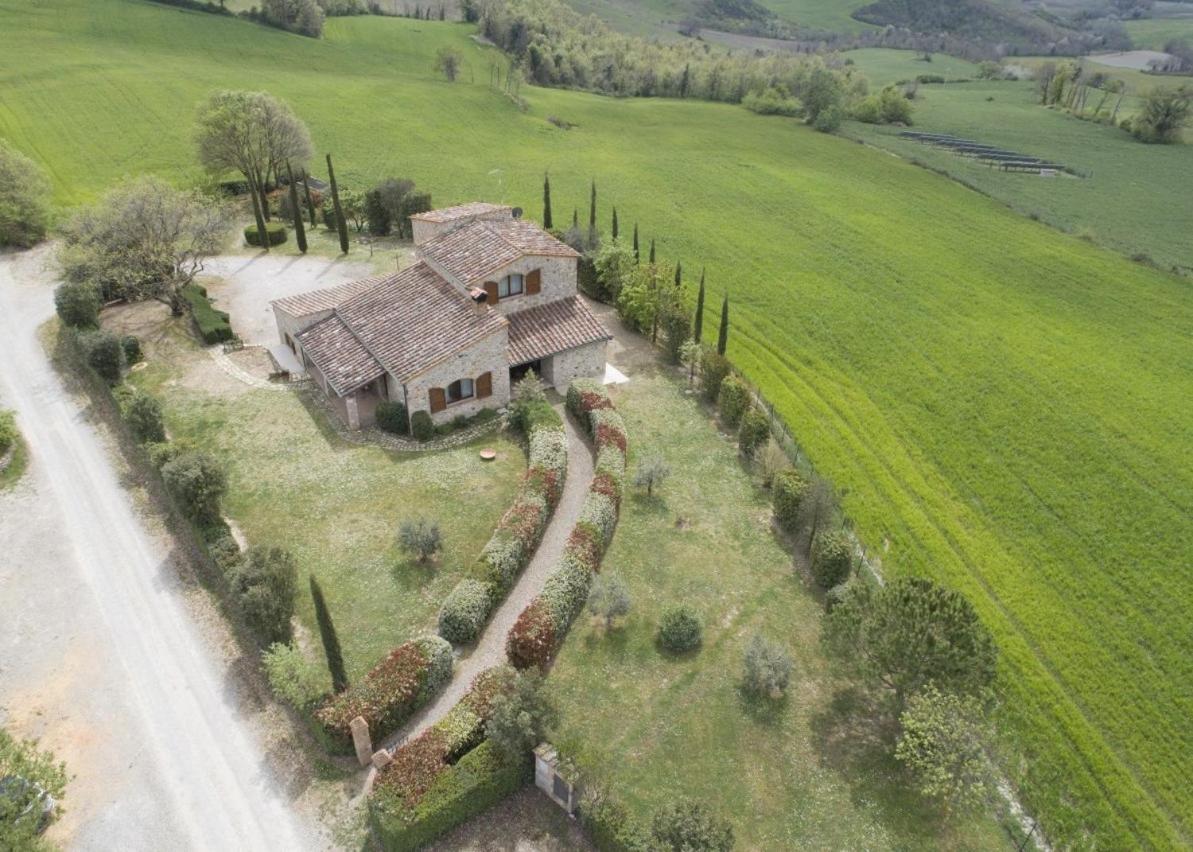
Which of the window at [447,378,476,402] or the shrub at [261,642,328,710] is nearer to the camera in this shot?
the shrub at [261,642,328,710]

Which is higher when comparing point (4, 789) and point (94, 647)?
point (4, 789)

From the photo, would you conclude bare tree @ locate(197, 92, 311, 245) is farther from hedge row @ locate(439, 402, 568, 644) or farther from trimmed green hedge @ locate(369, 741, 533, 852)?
trimmed green hedge @ locate(369, 741, 533, 852)

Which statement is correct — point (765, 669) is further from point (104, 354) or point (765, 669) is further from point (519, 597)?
point (104, 354)

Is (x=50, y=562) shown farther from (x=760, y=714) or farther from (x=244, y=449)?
(x=760, y=714)

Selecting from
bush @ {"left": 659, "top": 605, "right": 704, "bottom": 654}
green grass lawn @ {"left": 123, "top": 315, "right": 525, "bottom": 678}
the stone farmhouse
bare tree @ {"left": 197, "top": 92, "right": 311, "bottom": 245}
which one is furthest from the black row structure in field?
bush @ {"left": 659, "top": 605, "right": 704, "bottom": 654}

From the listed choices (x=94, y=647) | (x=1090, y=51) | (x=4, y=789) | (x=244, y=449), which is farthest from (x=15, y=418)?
(x=1090, y=51)

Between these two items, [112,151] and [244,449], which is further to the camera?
[112,151]

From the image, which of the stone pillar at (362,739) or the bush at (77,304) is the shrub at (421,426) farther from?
the bush at (77,304)
